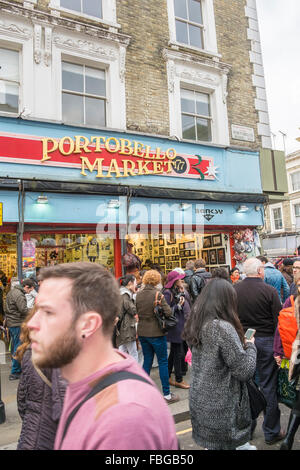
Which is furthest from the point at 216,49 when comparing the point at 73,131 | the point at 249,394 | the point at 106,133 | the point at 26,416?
the point at 26,416

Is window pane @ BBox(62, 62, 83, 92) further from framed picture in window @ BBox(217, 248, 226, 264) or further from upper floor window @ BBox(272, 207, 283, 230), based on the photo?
upper floor window @ BBox(272, 207, 283, 230)

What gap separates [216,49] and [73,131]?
6.29 meters

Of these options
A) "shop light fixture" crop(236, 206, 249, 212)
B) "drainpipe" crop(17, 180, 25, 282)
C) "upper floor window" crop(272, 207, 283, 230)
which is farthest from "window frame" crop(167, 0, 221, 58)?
"upper floor window" crop(272, 207, 283, 230)

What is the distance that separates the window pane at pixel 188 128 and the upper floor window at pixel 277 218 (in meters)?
23.3

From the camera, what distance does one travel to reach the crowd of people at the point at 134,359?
1072mm

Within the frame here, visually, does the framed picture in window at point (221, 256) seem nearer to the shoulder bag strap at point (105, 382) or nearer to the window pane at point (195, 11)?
the window pane at point (195, 11)

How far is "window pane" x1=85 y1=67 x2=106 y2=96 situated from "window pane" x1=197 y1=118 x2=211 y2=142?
334cm

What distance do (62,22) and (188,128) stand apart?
4.67m

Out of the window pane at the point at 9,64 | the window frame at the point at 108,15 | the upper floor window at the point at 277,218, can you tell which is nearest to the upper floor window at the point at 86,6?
the window frame at the point at 108,15

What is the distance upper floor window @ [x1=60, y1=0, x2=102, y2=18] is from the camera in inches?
367

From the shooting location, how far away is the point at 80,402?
3.83ft

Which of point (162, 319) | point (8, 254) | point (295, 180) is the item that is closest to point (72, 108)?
point (8, 254)

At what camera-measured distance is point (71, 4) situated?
9.38m

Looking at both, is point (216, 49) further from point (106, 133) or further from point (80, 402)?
point (80, 402)
